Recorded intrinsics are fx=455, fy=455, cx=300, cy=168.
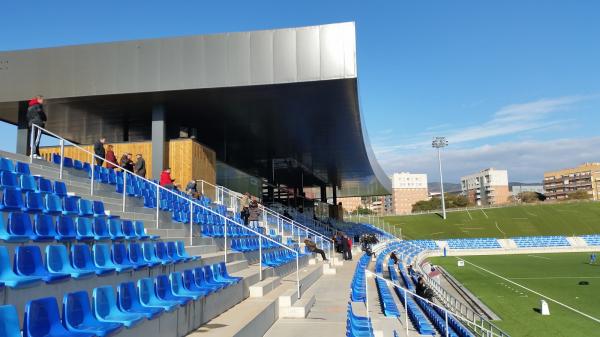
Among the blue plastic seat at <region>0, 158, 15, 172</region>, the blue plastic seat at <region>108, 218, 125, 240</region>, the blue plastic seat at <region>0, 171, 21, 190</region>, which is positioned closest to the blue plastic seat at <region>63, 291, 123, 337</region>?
the blue plastic seat at <region>108, 218, 125, 240</region>

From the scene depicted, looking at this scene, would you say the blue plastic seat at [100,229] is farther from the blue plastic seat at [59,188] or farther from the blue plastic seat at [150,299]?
the blue plastic seat at [59,188]

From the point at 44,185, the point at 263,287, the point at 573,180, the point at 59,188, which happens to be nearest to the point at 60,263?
the point at 44,185

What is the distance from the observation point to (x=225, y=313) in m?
6.25

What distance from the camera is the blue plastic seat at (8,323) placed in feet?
9.38

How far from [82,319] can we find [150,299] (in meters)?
1.09

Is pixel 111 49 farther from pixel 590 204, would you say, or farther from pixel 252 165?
pixel 590 204

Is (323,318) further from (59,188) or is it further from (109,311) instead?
(59,188)

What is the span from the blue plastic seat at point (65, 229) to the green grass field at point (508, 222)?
51.1 meters

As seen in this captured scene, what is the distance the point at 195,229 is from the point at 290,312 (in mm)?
3083

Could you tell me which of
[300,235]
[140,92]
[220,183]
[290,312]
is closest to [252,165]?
[220,183]

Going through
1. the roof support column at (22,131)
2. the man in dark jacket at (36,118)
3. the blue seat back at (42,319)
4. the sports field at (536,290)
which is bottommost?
the sports field at (536,290)

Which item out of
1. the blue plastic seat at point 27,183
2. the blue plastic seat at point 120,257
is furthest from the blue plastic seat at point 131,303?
the blue plastic seat at point 27,183

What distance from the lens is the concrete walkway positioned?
6410 mm

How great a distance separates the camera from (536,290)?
2208 centimetres
